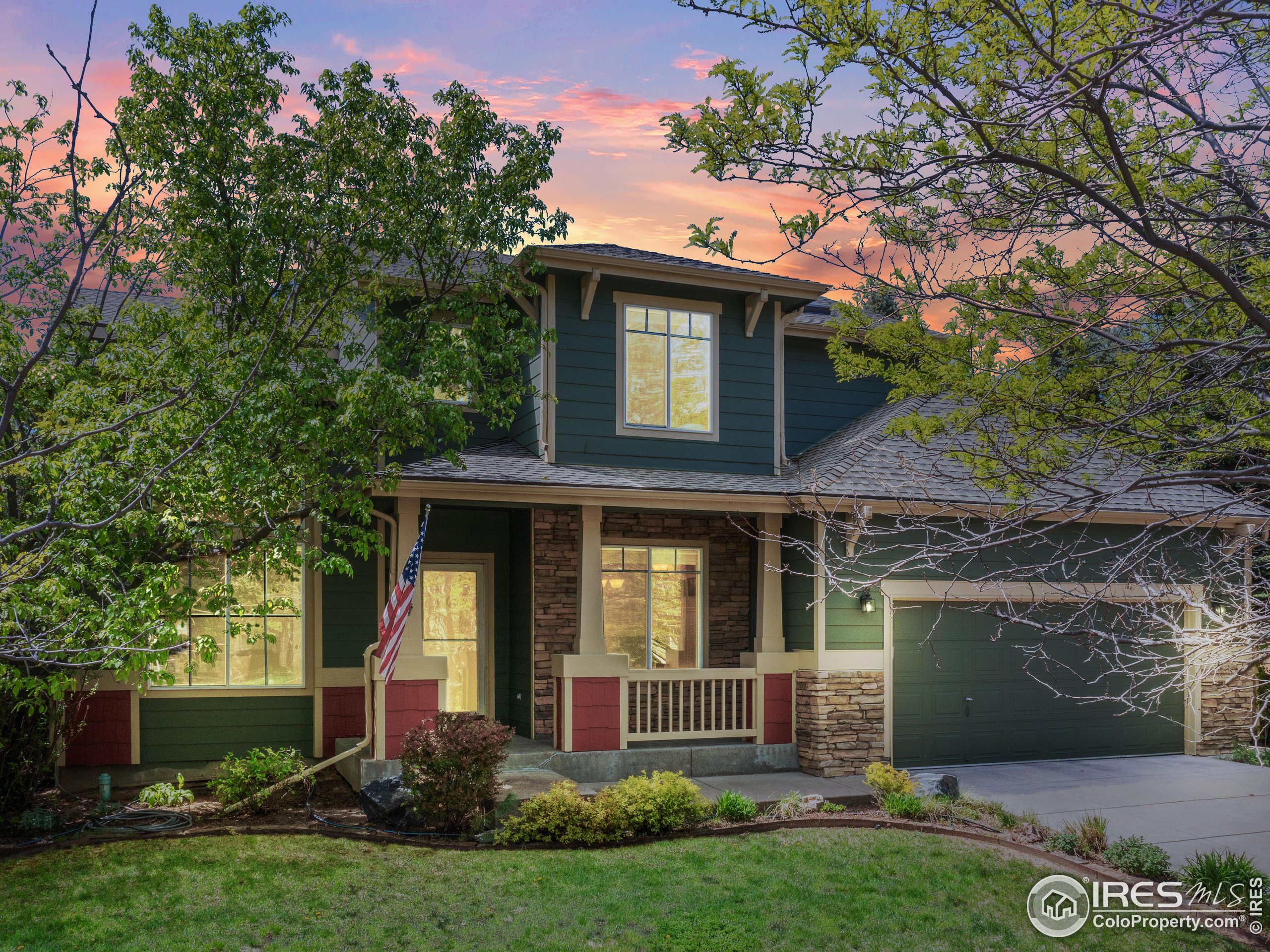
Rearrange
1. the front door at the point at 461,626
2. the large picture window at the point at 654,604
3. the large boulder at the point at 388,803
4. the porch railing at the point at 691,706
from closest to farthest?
the large boulder at the point at 388,803, the porch railing at the point at 691,706, the large picture window at the point at 654,604, the front door at the point at 461,626

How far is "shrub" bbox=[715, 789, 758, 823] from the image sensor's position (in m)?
8.94

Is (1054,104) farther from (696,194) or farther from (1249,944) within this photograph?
(1249,944)

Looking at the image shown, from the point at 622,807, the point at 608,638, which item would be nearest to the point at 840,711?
the point at 608,638

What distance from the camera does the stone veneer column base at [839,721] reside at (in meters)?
11.1

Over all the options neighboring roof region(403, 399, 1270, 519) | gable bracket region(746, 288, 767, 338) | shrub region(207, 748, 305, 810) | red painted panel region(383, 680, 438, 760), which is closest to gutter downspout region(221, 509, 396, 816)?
shrub region(207, 748, 305, 810)

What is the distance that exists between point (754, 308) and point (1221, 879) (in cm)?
801

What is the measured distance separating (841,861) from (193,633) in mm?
8120

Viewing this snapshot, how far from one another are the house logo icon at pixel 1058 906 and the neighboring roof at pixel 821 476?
3.84 m

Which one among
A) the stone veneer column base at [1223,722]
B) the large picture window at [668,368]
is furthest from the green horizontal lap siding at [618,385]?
the stone veneer column base at [1223,722]

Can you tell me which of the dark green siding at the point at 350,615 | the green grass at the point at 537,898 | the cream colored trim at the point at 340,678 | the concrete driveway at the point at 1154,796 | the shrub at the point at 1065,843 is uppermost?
the dark green siding at the point at 350,615

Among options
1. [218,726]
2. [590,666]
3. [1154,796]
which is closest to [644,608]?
[590,666]

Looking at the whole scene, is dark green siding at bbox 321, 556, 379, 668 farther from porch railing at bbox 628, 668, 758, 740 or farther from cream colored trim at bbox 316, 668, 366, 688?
porch railing at bbox 628, 668, 758, 740

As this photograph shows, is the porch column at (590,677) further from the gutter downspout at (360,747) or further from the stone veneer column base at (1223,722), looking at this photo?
the stone veneer column base at (1223,722)

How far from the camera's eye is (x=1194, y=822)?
8953 millimetres
